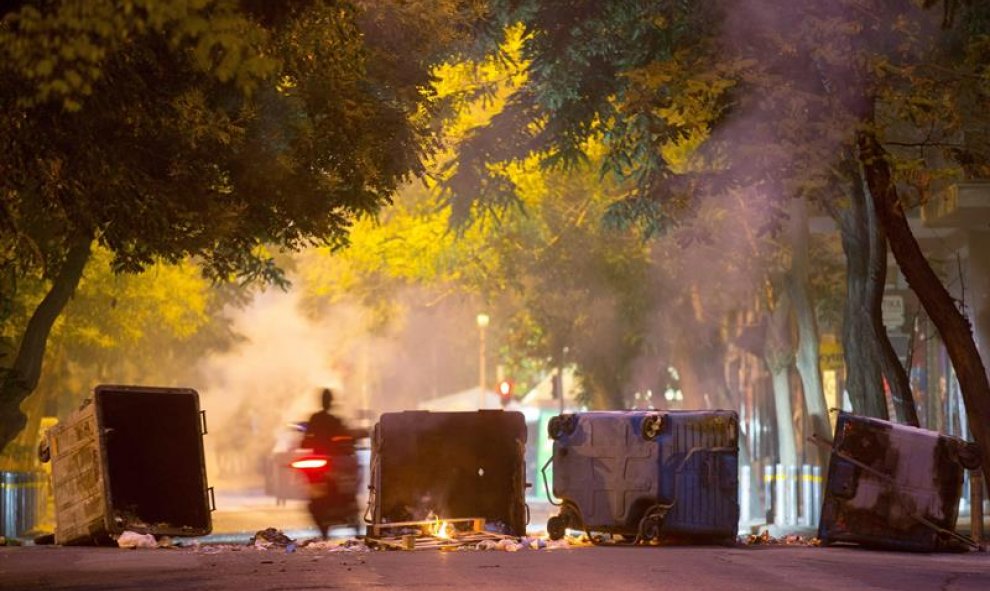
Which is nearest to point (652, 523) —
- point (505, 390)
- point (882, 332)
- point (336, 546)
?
point (336, 546)

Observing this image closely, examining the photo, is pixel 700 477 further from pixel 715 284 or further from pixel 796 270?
pixel 715 284

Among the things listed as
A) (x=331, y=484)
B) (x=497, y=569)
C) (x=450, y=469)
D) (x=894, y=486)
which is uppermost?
(x=450, y=469)

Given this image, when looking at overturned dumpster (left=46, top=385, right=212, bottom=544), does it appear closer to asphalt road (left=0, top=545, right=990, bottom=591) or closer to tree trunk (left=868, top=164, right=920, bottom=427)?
asphalt road (left=0, top=545, right=990, bottom=591)

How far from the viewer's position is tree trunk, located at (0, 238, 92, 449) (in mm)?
23058

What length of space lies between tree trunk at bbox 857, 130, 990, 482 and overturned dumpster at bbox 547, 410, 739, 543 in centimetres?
297

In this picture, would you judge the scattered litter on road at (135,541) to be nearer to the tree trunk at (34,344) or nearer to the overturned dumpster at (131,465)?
the overturned dumpster at (131,465)

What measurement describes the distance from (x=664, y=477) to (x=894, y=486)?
2429mm

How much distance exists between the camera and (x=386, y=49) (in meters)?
21.2

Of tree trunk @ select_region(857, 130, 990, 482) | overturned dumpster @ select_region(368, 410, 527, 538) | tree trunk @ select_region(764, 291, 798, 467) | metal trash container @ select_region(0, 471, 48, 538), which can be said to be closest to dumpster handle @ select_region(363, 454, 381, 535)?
overturned dumpster @ select_region(368, 410, 527, 538)

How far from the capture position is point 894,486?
18.9 meters

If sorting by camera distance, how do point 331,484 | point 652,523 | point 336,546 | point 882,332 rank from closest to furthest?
point 336,546
point 652,523
point 331,484
point 882,332

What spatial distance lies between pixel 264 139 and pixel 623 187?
1705 centimetres

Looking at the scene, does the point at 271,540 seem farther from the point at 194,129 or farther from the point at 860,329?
the point at 860,329

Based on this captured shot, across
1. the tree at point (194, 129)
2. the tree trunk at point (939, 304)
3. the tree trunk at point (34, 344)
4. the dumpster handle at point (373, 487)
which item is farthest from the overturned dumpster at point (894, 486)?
the tree trunk at point (34, 344)
